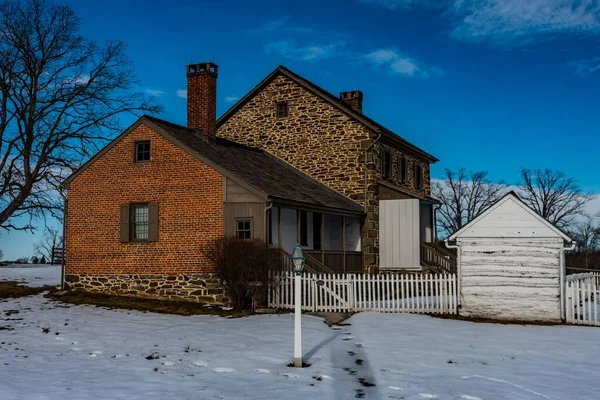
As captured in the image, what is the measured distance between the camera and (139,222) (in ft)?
67.6

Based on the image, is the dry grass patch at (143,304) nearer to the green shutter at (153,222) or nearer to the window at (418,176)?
the green shutter at (153,222)

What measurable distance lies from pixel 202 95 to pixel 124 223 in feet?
17.6

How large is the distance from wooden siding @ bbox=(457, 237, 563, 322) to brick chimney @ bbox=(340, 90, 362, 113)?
1455 cm

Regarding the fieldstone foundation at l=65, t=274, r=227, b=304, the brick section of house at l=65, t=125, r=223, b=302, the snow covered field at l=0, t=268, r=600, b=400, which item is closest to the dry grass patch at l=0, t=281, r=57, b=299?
the fieldstone foundation at l=65, t=274, r=227, b=304

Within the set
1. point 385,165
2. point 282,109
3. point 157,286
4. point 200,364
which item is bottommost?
point 200,364

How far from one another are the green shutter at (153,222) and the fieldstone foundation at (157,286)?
119 centimetres

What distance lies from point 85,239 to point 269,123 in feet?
32.5

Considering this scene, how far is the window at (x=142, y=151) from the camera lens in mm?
20703

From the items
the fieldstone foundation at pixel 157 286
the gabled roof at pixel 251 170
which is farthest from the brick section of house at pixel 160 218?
the gabled roof at pixel 251 170

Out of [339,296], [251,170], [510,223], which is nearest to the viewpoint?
[510,223]

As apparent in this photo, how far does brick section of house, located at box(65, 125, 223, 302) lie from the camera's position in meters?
19.2

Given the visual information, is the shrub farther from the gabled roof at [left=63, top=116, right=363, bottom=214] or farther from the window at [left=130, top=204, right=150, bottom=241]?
the window at [left=130, top=204, right=150, bottom=241]

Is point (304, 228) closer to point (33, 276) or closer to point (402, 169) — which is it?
point (402, 169)

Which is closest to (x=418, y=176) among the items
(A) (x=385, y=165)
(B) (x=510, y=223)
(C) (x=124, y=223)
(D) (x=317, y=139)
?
(A) (x=385, y=165)
